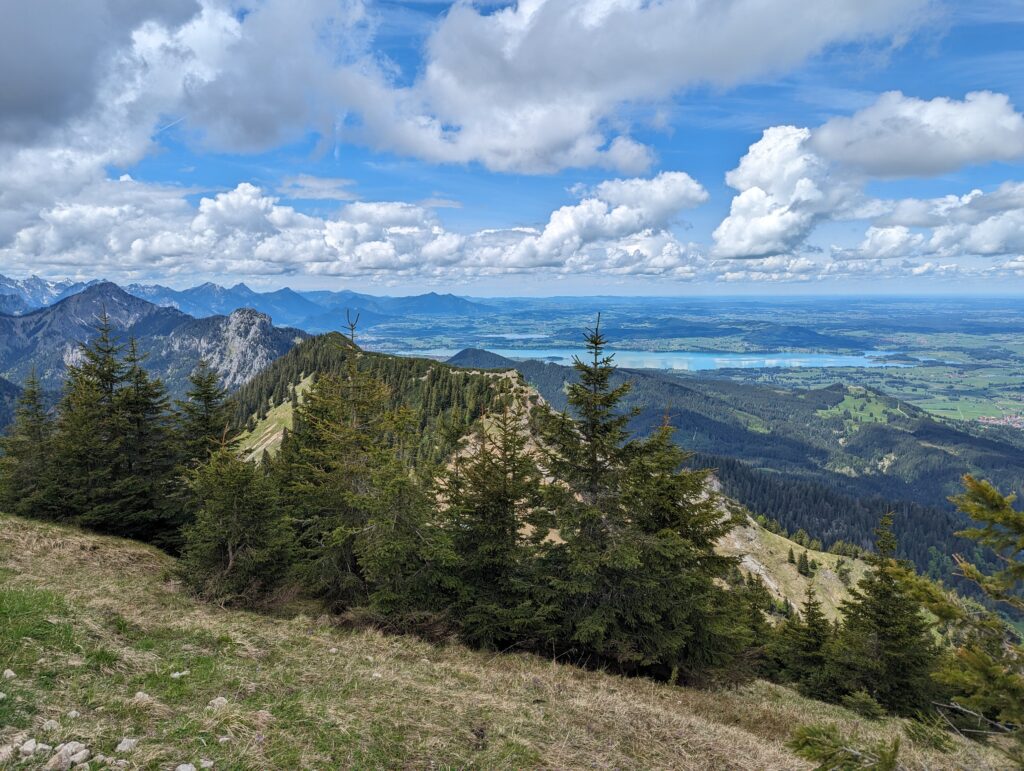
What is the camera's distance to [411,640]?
51.0ft

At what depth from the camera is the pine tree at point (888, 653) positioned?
76.3 feet

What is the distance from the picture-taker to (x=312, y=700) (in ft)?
30.2

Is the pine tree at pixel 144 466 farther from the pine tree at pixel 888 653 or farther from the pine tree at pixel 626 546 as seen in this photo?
the pine tree at pixel 888 653

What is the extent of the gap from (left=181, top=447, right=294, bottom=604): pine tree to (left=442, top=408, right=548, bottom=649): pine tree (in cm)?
645

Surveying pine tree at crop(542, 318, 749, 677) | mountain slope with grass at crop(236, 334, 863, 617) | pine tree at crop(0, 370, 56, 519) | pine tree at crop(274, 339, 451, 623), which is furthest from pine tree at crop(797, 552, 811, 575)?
pine tree at crop(0, 370, 56, 519)

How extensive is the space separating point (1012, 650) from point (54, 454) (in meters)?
35.5

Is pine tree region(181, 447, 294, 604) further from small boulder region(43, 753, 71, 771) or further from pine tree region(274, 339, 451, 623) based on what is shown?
small boulder region(43, 753, 71, 771)

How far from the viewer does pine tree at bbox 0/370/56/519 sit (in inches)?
971

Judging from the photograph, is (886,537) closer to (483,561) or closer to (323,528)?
(483,561)

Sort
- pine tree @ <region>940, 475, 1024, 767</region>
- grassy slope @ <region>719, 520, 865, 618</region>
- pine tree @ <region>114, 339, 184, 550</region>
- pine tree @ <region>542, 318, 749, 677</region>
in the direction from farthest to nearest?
grassy slope @ <region>719, 520, 865, 618</region>
pine tree @ <region>114, 339, 184, 550</region>
pine tree @ <region>542, 318, 749, 677</region>
pine tree @ <region>940, 475, 1024, 767</region>

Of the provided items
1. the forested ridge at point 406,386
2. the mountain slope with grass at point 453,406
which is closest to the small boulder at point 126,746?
the forested ridge at point 406,386

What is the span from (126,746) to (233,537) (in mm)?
11500

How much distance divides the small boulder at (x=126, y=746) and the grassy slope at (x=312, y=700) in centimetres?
9

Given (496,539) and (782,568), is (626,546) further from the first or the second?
(782,568)
